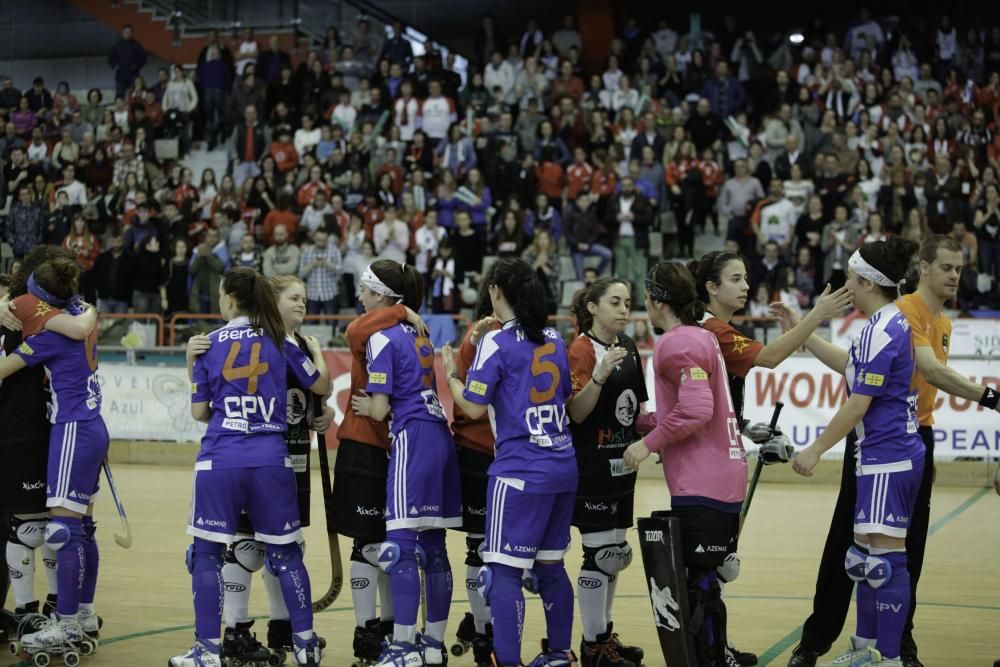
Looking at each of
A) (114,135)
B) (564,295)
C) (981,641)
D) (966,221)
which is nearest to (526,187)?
(564,295)

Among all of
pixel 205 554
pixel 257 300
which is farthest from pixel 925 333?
pixel 205 554

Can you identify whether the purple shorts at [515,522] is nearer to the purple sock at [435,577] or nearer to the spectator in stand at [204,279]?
the purple sock at [435,577]

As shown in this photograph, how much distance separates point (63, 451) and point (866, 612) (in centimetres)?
437

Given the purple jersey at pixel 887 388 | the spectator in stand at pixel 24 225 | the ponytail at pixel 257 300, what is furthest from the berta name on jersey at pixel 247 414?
the spectator in stand at pixel 24 225

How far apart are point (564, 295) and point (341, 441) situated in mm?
12164

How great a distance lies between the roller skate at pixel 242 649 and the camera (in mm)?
6688

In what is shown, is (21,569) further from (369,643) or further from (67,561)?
(369,643)

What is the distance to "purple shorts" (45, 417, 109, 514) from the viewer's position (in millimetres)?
6934

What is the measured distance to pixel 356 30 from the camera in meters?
26.0

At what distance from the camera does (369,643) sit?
6.67 metres

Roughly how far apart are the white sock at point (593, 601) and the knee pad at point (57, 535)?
2784 mm

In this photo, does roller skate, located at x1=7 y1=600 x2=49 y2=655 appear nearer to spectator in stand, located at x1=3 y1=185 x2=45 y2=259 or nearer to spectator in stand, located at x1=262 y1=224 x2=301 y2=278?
spectator in stand, located at x1=262 y1=224 x2=301 y2=278

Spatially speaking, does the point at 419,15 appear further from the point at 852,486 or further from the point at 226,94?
the point at 852,486

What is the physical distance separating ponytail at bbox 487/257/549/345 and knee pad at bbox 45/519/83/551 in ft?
9.01
